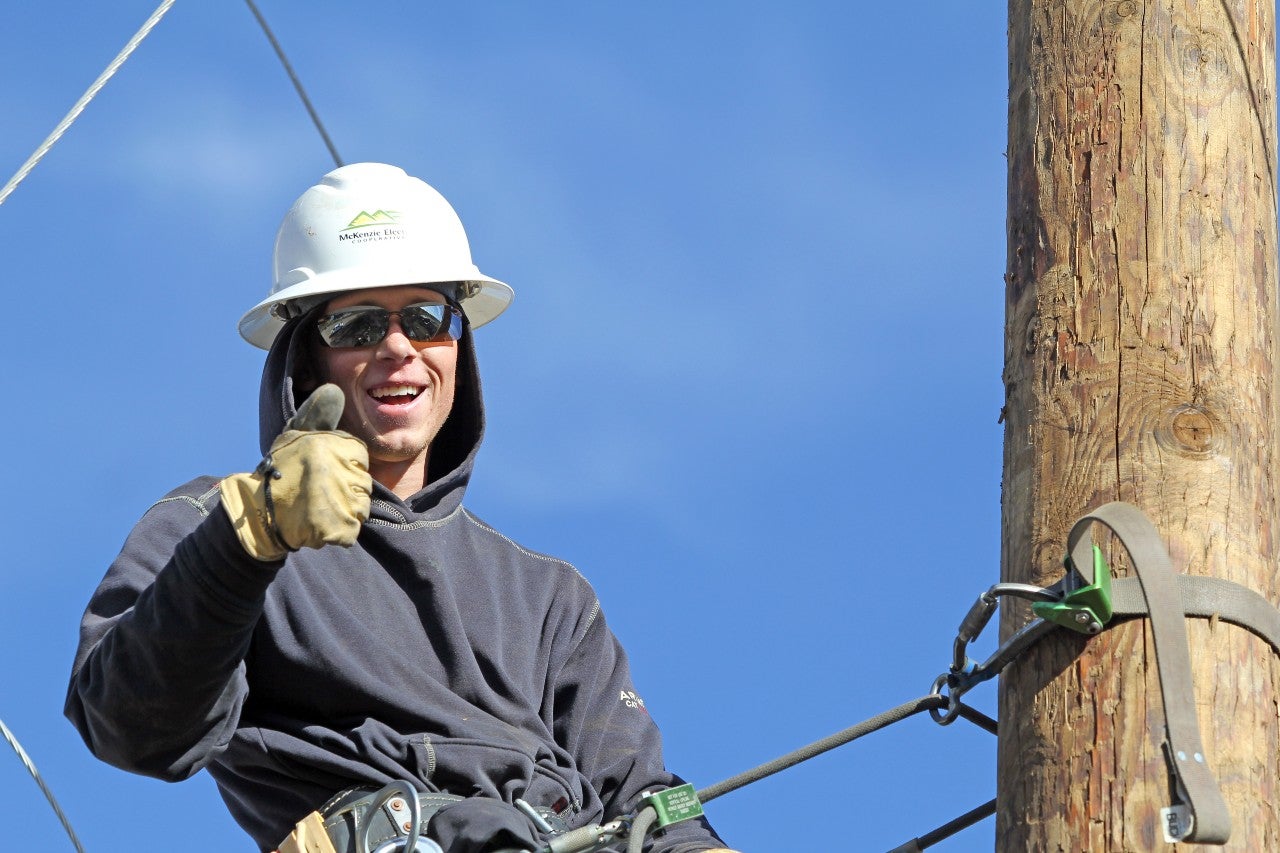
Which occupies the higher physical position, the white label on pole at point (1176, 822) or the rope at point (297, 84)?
the rope at point (297, 84)

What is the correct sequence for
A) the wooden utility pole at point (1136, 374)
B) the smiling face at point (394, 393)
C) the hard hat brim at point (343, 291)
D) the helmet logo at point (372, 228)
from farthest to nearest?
the helmet logo at point (372, 228) < the hard hat brim at point (343, 291) < the smiling face at point (394, 393) < the wooden utility pole at point (1136, 374)

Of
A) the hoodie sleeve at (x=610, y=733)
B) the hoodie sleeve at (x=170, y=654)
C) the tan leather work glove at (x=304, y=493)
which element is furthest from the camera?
the hoodie sleeve at (x=610, y=733)

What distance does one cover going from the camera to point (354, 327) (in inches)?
170

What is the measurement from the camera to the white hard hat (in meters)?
4.42

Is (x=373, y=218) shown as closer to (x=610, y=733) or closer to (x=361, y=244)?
(x=361, y=244)

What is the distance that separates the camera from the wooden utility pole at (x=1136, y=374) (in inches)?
115

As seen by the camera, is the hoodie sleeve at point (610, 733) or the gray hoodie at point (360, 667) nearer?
the gray hoodie at point (360, 667)

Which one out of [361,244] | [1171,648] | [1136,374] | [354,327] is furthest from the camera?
[361,244]

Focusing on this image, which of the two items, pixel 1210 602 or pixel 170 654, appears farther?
pixel 170 654

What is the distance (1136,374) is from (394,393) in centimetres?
178

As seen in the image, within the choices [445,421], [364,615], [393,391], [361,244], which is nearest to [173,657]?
[364,615]

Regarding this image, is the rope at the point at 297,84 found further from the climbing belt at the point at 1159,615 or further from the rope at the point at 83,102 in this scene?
the climbing belt at the point at 1159,615

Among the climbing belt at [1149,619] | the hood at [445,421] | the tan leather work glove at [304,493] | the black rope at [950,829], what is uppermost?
the hood at [445,421]

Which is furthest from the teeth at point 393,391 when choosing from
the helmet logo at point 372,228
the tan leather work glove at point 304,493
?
the tan leather work glove at point 304,493
